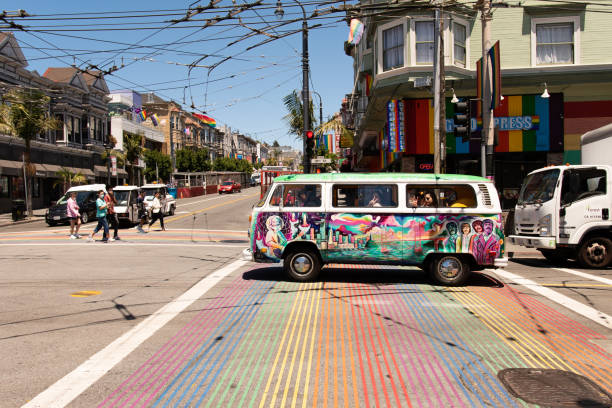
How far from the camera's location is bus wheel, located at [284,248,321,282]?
9.21 meters

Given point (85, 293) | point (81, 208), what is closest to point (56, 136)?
point (81, 208)

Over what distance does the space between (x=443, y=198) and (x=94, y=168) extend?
153 ft

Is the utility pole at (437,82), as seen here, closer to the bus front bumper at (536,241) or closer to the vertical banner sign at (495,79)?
the vertical banner sign at (495,79)

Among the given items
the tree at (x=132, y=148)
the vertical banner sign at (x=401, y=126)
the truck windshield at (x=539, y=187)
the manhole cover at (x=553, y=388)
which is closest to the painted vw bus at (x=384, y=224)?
the truck windshield at (x=539, y=187)

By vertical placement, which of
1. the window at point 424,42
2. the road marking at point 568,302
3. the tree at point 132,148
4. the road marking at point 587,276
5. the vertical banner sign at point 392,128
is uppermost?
the window at point 424,42

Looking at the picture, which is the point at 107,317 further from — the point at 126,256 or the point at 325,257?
the point at 126,256

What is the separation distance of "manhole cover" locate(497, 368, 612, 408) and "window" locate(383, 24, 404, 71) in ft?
54.7

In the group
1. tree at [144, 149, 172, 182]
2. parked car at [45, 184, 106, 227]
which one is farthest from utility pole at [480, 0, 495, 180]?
tree at [144, 149, 172, 182]

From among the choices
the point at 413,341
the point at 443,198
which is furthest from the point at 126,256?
the point at 413,341

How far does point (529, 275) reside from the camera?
34.3 feet

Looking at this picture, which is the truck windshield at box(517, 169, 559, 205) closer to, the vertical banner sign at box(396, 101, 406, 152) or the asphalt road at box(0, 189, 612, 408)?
the asphalt road at box(0, 189, 612, 408)

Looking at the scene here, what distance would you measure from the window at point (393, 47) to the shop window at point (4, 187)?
30598 mm

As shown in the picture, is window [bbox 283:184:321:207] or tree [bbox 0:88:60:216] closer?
window [bbox 283:184:321:207]

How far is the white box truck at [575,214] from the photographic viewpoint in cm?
1088
